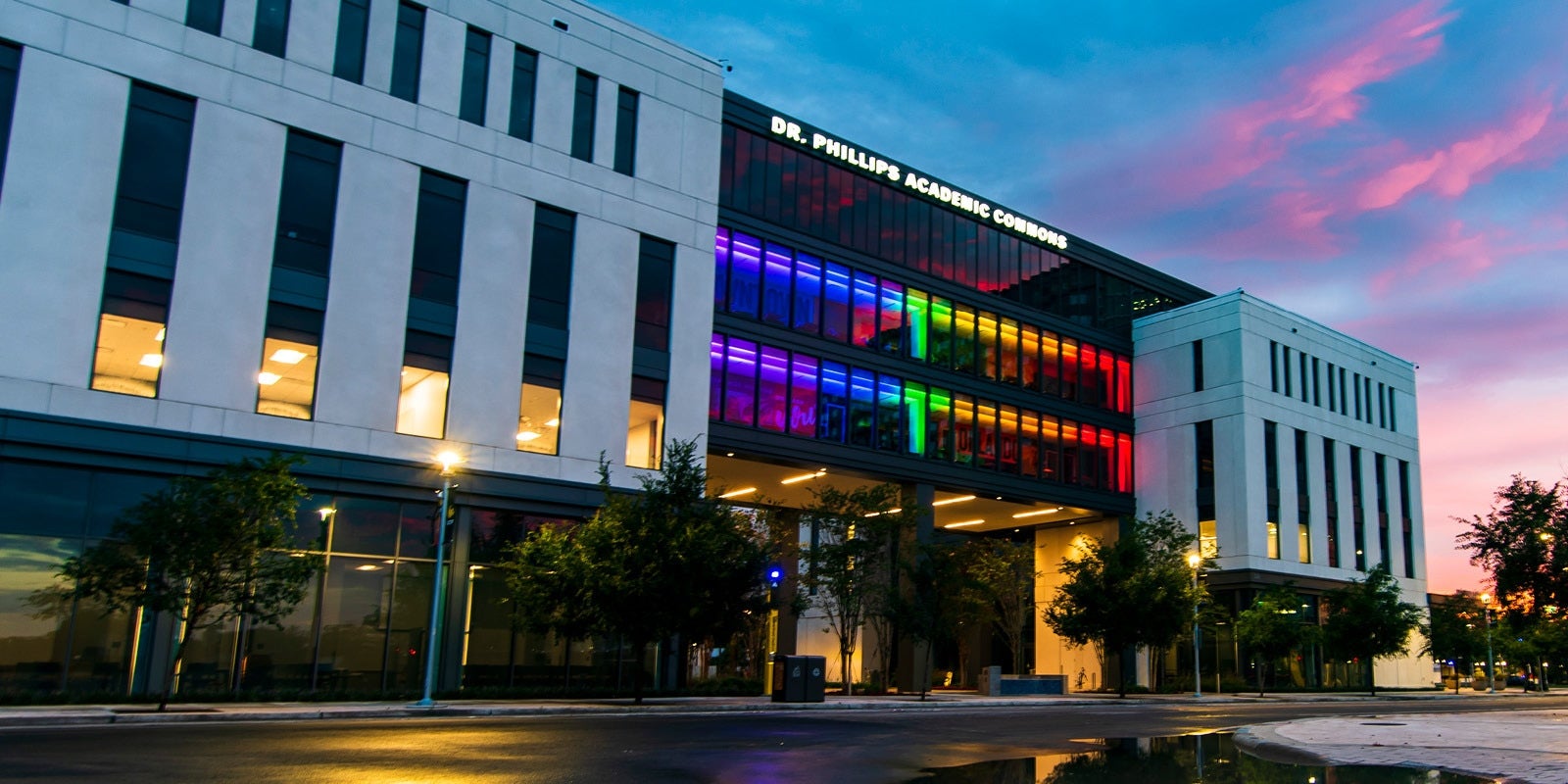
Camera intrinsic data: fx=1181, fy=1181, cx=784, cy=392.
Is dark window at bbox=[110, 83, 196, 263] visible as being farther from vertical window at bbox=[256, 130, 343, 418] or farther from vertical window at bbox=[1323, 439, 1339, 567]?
vertical window at bbox=[1323, 439, 1339, 567]

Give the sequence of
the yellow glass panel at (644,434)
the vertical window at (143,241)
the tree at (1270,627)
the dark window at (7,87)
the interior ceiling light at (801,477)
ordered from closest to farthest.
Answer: the dark window at (7,87) → the vertical window at (143,241) → the yellow glass panel at (644,434) → the interior ceiling light at (801,477) → the tree at (1270,627)

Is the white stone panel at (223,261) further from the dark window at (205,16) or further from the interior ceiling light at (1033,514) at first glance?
the interior ceiling light at (1033,514)

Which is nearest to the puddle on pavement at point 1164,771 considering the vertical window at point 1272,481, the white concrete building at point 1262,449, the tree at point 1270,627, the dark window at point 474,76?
the dark window at point 474,76

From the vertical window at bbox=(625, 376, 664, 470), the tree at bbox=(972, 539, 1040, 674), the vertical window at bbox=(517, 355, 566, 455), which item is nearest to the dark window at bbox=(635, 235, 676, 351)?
the vertical window at bbox=(625, 376, 664, 470)

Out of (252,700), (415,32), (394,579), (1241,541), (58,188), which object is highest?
(415,32)

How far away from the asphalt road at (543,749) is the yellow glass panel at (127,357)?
1177cm

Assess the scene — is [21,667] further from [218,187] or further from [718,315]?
[718,315]

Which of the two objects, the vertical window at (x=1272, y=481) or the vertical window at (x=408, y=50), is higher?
the vertical window at (x=408, y=50)

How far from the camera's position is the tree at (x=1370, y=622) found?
59125 mm

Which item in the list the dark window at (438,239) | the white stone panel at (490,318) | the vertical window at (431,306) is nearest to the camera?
the vertical window at (431,306)

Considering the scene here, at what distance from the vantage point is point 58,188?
2900 cm

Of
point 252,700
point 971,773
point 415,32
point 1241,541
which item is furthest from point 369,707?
point 1241,541

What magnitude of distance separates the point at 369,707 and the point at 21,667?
27.0 feet

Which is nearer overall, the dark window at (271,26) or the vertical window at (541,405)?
the dark window at (271,26)
